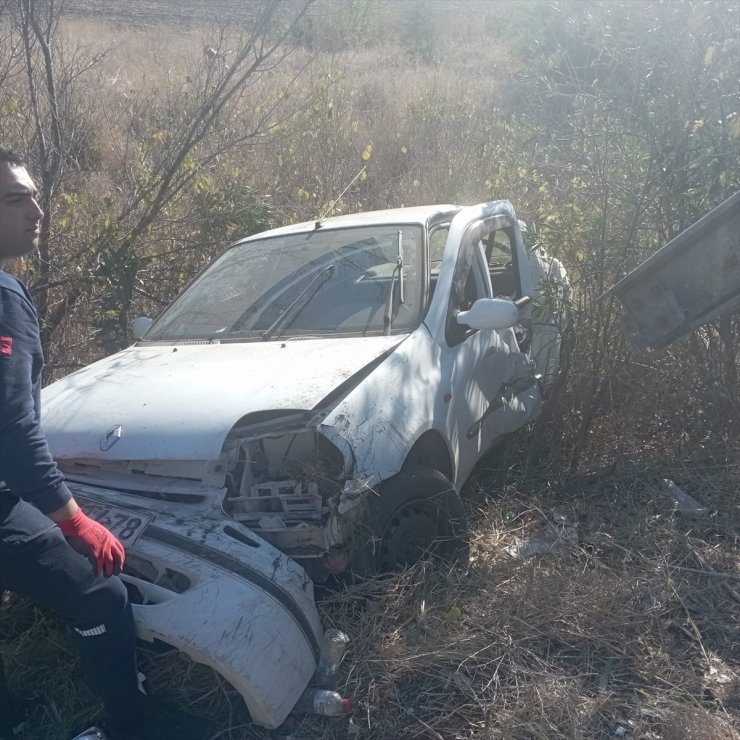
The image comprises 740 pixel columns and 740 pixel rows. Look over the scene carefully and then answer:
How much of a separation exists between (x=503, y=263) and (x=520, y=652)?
9.95ft

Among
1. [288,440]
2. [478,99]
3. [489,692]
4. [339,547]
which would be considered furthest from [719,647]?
[478,99]

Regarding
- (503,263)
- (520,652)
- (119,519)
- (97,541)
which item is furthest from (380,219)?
(97,541)

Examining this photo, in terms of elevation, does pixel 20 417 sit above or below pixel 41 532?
above

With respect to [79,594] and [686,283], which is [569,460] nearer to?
[686,283]

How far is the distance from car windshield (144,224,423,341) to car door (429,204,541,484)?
20 centimetres

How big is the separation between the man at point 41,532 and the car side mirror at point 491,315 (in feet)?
6.84

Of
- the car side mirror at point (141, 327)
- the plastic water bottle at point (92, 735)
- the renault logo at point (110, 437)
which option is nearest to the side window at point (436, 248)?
the car side mirror at point (141, 327)

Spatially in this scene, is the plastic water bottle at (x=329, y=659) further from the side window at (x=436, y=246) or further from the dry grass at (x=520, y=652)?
the side window at (x=436, y=246)

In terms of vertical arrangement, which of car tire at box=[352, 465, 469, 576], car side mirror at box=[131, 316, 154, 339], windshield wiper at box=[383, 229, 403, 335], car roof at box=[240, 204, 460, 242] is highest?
car roof at box=[240, 204, 460, 242]

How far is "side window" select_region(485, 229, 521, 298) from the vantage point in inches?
219

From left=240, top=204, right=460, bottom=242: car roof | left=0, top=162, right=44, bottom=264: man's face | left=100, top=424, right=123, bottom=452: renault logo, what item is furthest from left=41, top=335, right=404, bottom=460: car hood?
left=240, top=204, right=460, bottom=242: car roof

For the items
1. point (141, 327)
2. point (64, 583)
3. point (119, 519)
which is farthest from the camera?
point (141, 327)

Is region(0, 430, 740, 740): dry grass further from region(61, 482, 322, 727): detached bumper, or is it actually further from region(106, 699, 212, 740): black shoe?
region(61, 482, 322, 727): detached bumper

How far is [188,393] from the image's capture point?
3605mm
